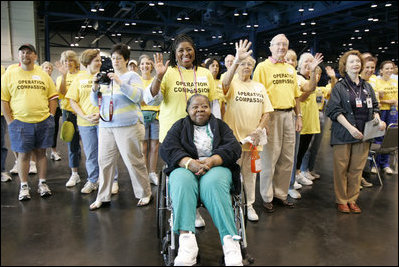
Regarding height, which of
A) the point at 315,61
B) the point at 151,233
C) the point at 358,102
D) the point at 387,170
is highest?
the point at 315,61

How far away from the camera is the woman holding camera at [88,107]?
2988 mm

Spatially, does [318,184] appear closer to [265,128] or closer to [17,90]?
[265,128]

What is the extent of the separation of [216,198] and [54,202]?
1934 millimetres

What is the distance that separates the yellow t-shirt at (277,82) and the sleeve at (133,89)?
1029 mm

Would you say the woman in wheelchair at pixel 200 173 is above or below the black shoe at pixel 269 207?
above

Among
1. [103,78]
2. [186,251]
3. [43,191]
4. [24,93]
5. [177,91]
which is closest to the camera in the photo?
[186,251]

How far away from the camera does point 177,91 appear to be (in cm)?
223

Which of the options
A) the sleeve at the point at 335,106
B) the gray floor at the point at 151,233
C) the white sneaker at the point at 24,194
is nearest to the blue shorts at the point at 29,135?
the white sneaker at the point at 24,194

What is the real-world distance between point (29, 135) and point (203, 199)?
2010 mm

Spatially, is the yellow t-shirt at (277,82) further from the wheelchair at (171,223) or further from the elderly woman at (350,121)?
the wheelchair at (171,223)

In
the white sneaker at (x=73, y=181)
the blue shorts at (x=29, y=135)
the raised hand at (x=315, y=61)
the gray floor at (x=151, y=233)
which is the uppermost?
the raised hand at (x=315, y=61)

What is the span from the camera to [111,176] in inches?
107

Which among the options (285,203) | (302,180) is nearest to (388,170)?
(302,180)

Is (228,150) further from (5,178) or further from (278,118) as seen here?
(5,178)
